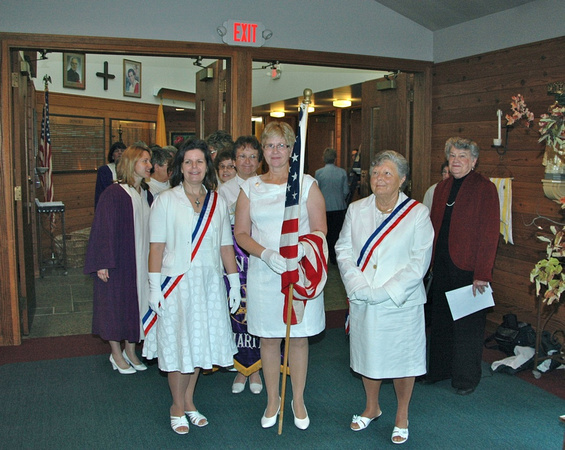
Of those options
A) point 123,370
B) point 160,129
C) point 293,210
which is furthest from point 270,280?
point 160,129

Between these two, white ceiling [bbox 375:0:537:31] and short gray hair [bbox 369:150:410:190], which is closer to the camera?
short gray hair [bbox 369:150:410:190]

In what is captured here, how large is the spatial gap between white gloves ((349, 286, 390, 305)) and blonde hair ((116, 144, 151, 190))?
1654 millimetres

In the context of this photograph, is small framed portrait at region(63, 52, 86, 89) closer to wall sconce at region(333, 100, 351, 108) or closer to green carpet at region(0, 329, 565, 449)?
wall sconce at region(333, 100, 351, 108)

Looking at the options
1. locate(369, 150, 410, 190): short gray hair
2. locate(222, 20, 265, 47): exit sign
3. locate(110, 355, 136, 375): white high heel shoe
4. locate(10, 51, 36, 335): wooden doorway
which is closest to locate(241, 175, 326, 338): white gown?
locate(369, 150, 410, 190): short gray hair

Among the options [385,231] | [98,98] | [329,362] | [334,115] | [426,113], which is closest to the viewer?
[385,231]

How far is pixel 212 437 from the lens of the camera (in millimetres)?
2781

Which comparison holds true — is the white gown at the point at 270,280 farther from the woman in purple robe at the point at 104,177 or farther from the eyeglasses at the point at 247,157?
the woman in purple robe at the point at 104,177

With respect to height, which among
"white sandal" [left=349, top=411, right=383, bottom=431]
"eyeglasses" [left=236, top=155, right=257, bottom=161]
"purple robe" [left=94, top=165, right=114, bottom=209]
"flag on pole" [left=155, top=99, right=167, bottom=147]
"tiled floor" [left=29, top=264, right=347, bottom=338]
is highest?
"flag on pole" [left=155, top=99, right=167, bottom=147]

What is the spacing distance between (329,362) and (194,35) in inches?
104

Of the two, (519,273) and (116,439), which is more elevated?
(519,273)

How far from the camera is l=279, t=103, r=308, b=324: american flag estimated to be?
257 centimetres

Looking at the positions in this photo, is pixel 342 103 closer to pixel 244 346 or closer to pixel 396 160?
pixel 244 346

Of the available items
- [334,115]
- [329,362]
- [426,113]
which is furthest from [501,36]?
[334,115]

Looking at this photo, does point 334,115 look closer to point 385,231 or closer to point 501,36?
point 501,36
